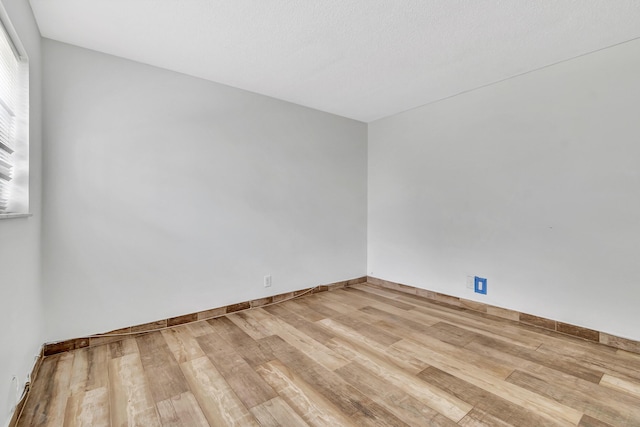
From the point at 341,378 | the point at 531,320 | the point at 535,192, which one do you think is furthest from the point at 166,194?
the point at 531,320

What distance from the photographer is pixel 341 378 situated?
1.80 meters

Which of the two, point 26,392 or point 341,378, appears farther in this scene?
point 341,378

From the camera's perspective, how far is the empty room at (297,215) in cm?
161

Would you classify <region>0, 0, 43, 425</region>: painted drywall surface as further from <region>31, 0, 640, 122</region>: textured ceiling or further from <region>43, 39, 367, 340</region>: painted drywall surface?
<region>31, 0, 640, 122</region>: textured ceiling

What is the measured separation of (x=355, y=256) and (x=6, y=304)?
10.8 ft

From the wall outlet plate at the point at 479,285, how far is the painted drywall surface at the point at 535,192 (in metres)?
0.06

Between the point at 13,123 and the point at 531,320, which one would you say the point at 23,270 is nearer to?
the point at 13,123

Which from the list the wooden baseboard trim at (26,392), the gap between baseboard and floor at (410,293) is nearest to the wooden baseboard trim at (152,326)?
the gap between baseboard and floor at (410,293)

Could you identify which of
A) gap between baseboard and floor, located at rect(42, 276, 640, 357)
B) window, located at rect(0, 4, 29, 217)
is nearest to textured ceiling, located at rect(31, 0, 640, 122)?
window, located at rect(0, 4, 29, 217)

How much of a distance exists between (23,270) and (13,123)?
0.81 meters

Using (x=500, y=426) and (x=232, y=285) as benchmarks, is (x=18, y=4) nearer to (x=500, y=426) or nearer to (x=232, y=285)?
(x=232, y=285)

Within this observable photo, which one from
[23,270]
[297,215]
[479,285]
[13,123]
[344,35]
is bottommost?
[479,285]

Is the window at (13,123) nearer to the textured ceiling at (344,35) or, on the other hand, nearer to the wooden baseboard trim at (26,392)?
the textured ceiling at (344,35)

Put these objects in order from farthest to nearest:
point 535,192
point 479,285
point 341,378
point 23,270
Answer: point 479,285, point 535,192, point 341,378, point 23,270
